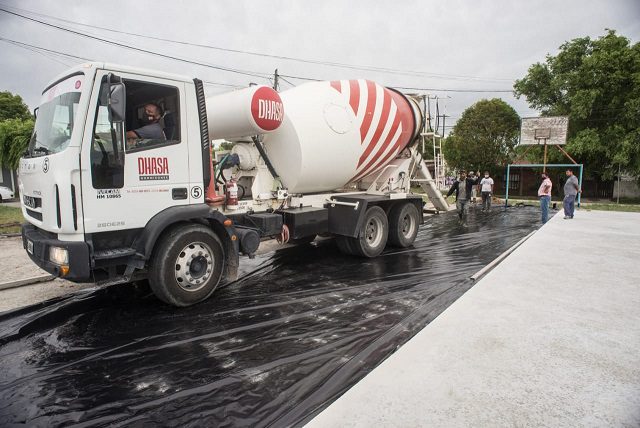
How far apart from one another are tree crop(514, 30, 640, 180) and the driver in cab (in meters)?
26.6

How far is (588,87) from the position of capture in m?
24.8

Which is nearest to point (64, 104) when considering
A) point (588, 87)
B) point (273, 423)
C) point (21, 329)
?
point (21, 329)

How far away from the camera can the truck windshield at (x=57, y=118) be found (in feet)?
13.1

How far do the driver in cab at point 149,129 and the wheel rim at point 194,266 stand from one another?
1317 millimetres

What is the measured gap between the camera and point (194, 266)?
4.76m

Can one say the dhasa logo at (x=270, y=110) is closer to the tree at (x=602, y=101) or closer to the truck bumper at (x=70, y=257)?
the truck bumper at (x=70, y=257)

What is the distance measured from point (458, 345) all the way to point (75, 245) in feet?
12.6

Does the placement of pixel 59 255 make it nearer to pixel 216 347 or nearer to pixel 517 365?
pixel 216 347

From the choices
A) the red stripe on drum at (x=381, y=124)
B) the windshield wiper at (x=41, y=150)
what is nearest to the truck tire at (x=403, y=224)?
the red stripe on drum at (x=381, y=124)

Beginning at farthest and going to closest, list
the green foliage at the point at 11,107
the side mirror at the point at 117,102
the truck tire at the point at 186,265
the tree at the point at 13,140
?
the green foliage at the point at 11,107, the tree at the point at 13,140, the truck tire at the point at 186,265, the side mirror at the point at 117,102

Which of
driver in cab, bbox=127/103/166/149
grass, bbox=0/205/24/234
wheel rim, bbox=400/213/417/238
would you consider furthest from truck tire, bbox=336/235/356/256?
grass, bbox=0/205/24/234

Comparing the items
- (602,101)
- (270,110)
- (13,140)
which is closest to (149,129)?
(270,110)

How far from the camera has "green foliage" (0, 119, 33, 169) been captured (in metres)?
21.5

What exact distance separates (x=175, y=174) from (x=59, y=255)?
1.45 metres
